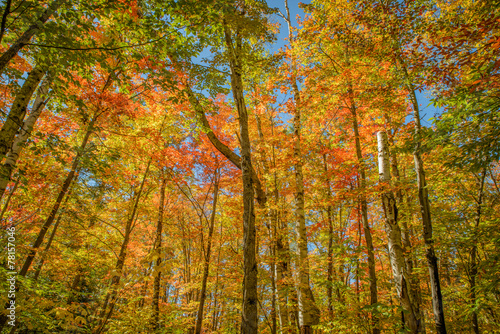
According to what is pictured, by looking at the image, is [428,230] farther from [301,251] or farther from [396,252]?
[301,251]

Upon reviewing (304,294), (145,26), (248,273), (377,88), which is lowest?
(304,294)

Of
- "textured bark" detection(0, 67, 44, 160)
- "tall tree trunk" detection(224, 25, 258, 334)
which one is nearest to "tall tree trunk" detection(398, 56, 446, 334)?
"tall tree trunk" detection(224, 25, 258, 334)

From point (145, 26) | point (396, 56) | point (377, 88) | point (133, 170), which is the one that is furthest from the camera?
point (133, 170)

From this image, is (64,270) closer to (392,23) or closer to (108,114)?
(108,114)

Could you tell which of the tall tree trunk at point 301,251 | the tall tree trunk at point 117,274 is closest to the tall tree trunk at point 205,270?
the tall tree trunk at point 117,274

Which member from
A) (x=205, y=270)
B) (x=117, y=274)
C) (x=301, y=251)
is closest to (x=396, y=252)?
(x=301, y=251)

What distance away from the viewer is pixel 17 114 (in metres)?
3.28

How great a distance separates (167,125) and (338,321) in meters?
8.02

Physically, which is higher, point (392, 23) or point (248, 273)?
point (392, 23)

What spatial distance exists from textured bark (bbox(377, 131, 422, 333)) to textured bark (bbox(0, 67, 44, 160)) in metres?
Answer: 6.62

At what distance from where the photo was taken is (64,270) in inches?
336

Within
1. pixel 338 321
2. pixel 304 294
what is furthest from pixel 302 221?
pixel 338 321

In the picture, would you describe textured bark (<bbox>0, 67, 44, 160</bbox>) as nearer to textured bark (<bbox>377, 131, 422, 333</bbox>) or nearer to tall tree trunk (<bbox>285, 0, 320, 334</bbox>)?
tall tree trunk (<bbox>285, 0, 320, 334</bbox>)

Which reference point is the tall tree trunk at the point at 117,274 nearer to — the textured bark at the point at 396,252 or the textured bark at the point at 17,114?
the textured bark at the point at 17,114
